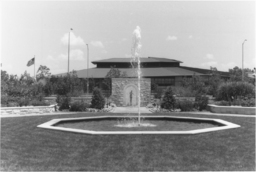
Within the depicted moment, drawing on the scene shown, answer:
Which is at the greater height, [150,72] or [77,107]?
[150,72]

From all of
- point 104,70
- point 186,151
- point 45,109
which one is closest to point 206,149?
point 186,151

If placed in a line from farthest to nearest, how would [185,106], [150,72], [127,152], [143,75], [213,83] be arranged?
[150,72] → [143,75] → [213,83] → [185,106] → [127,152]

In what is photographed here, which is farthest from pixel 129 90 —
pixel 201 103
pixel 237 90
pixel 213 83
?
pixel 213 83

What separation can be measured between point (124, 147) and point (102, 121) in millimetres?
6053

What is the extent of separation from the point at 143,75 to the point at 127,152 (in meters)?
42.1

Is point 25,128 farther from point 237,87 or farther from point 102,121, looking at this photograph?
A: point 237,87

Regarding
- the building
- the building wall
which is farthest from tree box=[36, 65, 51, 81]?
the building wall

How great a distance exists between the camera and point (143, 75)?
49.4 metres

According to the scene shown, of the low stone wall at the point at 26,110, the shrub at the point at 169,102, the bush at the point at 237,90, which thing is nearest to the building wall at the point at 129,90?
the shrub at the point at 169,102

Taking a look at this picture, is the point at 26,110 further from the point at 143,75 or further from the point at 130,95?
the point at 143,75

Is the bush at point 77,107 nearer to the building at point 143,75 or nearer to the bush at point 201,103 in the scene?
the building at point 143,75

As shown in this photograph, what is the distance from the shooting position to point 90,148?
311 inches

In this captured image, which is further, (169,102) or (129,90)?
(129,90)

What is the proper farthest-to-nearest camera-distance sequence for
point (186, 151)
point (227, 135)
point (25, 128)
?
point (25, 128) < point (227, 135) < point (186, 151)
